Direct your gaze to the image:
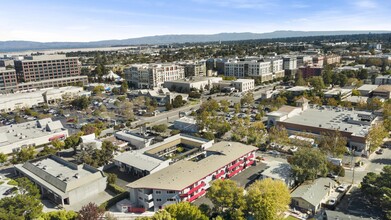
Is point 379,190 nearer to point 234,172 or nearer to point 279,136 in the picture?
point 234,172

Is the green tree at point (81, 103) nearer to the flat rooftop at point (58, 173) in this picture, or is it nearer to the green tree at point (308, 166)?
the flat rooftop at point (58, 173)

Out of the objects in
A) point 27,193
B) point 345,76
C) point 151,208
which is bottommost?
point 151,208

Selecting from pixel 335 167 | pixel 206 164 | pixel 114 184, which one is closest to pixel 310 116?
pixel 335 167

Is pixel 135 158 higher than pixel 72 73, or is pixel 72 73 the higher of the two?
pixel 72 73

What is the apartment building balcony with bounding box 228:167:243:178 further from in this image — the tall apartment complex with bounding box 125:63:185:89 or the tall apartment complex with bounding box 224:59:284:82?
the tall apartment complex with bounding box 224:59:284:82

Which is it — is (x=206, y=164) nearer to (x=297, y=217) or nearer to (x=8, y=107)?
(x=297, y=217)

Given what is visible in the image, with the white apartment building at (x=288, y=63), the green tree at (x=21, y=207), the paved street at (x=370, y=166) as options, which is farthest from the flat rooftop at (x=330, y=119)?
the white apartment building at (x=288, y=63)
